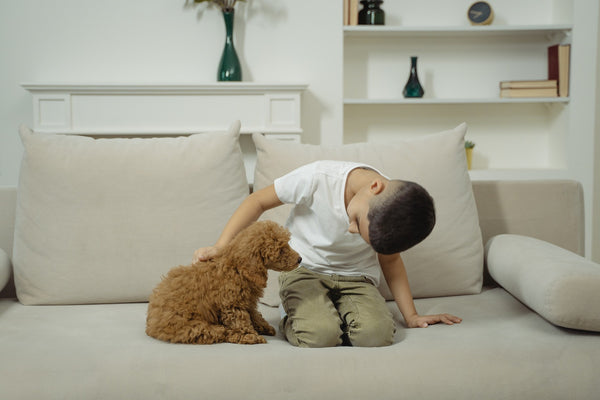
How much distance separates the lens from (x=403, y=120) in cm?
346

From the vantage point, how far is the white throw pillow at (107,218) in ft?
4.91

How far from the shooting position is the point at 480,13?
10.6 ft

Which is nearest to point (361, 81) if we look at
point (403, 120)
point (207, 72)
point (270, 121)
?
point (403, 120)

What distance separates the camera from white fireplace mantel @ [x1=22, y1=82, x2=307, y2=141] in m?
3.05

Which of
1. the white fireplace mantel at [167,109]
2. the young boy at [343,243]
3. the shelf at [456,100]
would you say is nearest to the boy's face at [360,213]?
the young boy at [343,243]

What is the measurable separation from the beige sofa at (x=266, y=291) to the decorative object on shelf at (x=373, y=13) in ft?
5.86

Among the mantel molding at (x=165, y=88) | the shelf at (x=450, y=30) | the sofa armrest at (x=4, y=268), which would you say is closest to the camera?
the sofa armrest at (x=4, y=268)

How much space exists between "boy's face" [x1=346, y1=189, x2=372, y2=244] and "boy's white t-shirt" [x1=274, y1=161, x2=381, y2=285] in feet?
0.19

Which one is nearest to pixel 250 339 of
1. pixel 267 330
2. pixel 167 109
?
pixel 267 330

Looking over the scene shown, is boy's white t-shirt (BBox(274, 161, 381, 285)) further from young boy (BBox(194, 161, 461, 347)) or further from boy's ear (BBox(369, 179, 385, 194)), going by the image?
boy's ear (BBox(369, 179, 385, 194))

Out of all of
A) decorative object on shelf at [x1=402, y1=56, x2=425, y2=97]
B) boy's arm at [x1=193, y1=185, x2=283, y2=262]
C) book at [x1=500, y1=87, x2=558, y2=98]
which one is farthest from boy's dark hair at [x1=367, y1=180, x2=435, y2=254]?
book at [x1=500, y1=87, x2=558, y2=98]

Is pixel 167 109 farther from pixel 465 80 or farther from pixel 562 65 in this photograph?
pixel 562 65

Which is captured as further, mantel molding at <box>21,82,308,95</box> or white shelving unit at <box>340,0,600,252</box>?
white shelving unit at <box>340,0,600,252</box>

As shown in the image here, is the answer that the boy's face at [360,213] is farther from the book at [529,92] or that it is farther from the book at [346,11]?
the book at [529,92]
